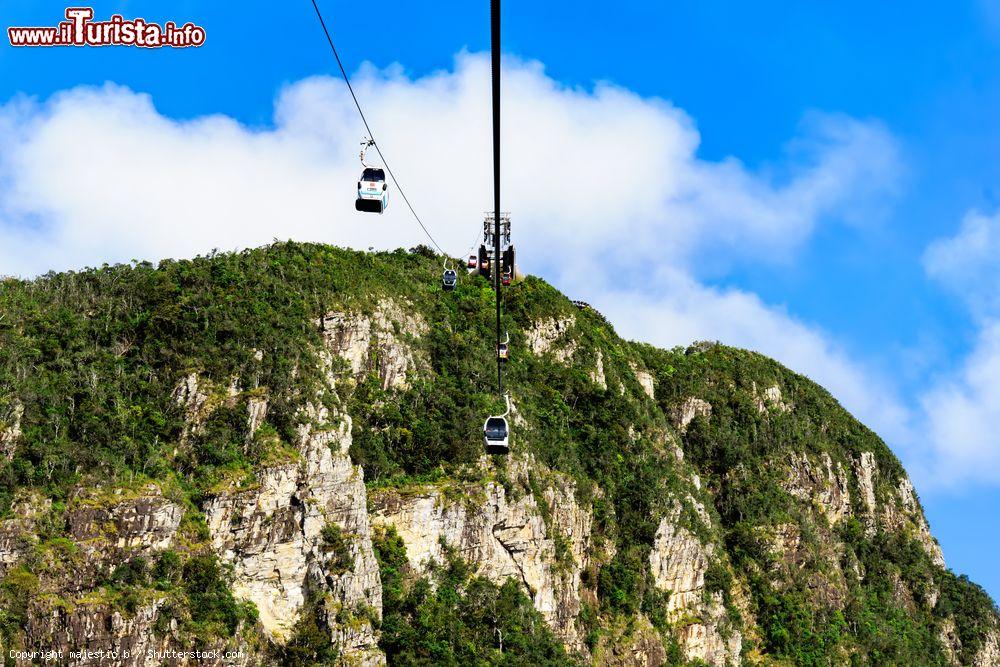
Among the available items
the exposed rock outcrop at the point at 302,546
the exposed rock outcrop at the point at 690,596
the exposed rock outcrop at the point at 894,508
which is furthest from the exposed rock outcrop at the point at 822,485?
the exposed rock outcrop at the point at 302,546

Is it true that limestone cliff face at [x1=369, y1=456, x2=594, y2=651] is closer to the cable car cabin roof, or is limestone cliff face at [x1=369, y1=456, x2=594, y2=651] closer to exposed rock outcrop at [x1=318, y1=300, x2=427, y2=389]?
exposed rock outcrop at [x1=318, y1=300, x2=427, y2=389]

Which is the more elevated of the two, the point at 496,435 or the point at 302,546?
the point at 496,435

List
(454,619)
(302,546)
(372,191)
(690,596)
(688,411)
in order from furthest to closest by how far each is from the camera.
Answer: (688,411) < (690,596) < (454,619) < (302,546) < (372,191)

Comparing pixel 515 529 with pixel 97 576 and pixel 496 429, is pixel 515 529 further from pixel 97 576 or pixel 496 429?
pixel 496 429

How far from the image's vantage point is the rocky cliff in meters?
→ 67.9

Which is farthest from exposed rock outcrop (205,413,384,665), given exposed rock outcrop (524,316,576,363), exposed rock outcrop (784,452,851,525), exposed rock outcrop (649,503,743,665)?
exposed rock outcrop (784,452,851,525)

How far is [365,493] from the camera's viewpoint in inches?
3152

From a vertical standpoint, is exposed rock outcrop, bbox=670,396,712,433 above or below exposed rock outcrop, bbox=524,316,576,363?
below

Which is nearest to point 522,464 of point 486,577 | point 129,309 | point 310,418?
point 486,577

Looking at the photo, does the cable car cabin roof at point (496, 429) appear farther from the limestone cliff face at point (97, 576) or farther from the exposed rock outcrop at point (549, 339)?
the exposed rock outcrop at point (549, 339)

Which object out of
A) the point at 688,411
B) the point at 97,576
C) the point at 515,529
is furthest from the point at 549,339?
the point at 97,576

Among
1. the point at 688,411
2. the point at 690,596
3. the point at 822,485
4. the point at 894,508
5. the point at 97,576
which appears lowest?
the point at 690,596

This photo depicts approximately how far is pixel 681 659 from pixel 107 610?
5266 centimetres

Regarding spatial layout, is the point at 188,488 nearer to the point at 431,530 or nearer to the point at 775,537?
the point at 431,530
